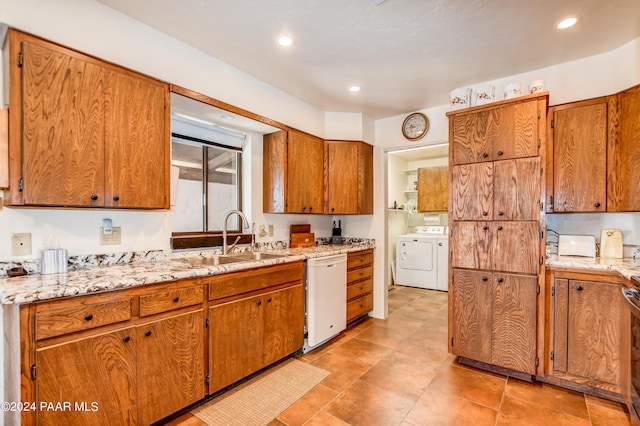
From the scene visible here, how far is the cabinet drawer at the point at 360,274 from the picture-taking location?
337 centimetres

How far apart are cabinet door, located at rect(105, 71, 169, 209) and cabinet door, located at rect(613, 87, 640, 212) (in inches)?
130

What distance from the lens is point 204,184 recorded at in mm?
2943

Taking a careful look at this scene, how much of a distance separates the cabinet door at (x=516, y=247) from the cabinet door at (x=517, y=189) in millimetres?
76

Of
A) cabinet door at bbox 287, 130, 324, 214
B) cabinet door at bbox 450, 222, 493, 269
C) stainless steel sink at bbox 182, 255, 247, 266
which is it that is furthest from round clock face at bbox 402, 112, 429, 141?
stainless steel sink at bbox 182, 255, 247, 266

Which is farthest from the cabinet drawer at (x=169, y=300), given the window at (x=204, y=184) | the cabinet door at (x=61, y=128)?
the window at (x=204, y=184)

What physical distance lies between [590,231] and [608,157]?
65 centimetres

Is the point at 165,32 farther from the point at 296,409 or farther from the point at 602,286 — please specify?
the point at 602,286

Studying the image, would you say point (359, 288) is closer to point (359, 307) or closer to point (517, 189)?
point (359, 307)

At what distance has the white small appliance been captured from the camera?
2.38m

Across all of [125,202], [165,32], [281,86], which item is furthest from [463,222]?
[165,32]

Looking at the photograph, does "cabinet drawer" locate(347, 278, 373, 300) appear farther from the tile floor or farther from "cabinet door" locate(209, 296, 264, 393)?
"cabinet door" locate(209, 296, 264, 393)

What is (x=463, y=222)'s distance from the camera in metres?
2.56

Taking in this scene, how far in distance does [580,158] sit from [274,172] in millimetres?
2658

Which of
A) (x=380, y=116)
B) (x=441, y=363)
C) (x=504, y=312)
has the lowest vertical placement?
(x=441, y=363)
